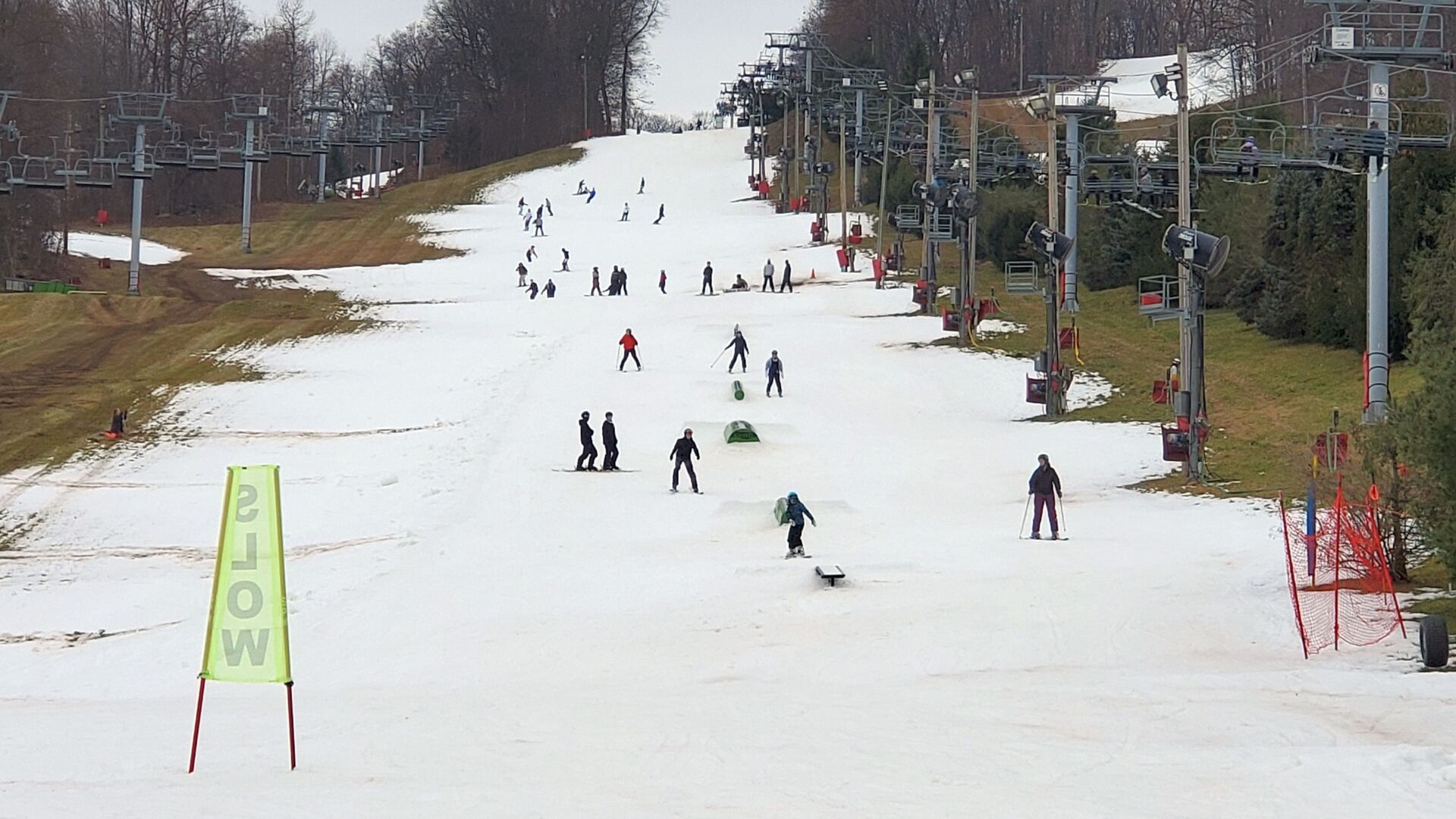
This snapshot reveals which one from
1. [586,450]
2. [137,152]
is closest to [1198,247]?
[586,450]

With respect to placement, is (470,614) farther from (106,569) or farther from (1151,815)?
(1151,815)

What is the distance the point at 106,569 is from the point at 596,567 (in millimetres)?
7892

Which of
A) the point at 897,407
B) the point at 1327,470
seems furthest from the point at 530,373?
the point at 1327,470

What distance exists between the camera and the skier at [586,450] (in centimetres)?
3244

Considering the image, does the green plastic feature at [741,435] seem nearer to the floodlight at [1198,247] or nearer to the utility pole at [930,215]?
the floodlight at [1198,247]

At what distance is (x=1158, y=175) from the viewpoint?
48.6 m

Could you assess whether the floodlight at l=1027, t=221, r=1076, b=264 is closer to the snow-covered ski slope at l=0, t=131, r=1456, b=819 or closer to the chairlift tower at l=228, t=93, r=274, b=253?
the snow-covered ski slope at l=0, t=131, r=1456, b=819

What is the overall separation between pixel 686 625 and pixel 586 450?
13554 millimetres

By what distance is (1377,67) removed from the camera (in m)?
31.6

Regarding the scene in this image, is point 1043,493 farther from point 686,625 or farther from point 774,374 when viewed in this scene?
point 774,374

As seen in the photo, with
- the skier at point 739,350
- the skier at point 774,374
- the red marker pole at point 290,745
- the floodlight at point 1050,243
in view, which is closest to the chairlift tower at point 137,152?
the skier at point 739,350

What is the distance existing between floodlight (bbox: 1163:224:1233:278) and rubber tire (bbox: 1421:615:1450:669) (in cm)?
1380

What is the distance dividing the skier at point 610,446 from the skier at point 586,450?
237 millimetres

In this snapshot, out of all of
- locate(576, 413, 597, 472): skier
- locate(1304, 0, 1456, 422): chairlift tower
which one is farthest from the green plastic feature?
locate(1304, 0, 1456, 422): chairlift tower
